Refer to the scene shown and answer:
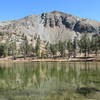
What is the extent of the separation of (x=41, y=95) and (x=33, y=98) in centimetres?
258

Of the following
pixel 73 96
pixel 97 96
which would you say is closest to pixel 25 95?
pixel 73 96

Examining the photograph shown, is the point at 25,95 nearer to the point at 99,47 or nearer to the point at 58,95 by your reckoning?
the point at 58,95

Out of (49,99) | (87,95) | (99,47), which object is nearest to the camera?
(49,99)

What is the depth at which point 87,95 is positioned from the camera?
37.2 meters

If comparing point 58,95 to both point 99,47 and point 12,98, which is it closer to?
point 12,98

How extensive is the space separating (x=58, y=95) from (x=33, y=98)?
4.11m

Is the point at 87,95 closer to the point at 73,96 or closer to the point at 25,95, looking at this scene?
the point at 73,96

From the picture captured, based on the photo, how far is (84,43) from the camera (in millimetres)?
196875

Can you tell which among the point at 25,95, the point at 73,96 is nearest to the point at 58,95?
the point at 73,96

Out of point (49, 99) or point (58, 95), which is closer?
point (49, 99)

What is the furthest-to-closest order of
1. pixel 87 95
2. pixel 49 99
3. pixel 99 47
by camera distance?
pixel 99 47, pixel 87 95, pixel 49 99

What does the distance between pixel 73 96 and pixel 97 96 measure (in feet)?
11.6

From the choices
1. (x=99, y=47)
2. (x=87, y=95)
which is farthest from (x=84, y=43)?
(x=87, y=95)

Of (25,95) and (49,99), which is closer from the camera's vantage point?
(49,99)
